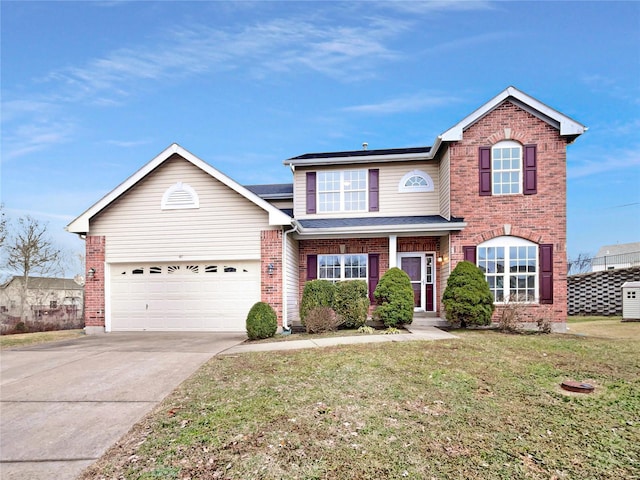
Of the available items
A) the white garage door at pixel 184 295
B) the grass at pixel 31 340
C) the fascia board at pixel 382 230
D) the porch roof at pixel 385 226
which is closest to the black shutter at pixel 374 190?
the porch roof at pixel 385 226

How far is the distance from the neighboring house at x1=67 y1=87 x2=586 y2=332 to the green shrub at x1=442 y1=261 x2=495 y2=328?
103 centimetres

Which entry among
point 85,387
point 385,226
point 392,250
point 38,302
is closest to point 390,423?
point 85,387

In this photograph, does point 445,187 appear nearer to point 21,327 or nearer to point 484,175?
point 484,175

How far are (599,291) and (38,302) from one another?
27.6 m

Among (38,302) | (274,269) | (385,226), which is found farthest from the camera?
(38,302)

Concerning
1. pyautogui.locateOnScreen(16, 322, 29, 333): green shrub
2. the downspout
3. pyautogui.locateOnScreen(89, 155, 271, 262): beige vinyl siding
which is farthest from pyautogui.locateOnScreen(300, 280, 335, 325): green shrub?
pyautogui.locateOnScreen(16, 322, 29, 333): green shrub

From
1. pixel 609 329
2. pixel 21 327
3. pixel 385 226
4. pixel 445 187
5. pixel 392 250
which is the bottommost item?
pixel 21 327

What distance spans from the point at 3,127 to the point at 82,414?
1560cm

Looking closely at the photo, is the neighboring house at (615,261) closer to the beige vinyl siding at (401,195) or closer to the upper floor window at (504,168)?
the upper floor window at (504,168)

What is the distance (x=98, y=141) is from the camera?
65.9ft

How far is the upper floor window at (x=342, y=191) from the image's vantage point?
1421cm

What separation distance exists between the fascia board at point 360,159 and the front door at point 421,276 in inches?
140

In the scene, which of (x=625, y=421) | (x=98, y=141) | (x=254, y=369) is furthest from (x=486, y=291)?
(x=98, y=141)

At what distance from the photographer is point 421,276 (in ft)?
44.0
